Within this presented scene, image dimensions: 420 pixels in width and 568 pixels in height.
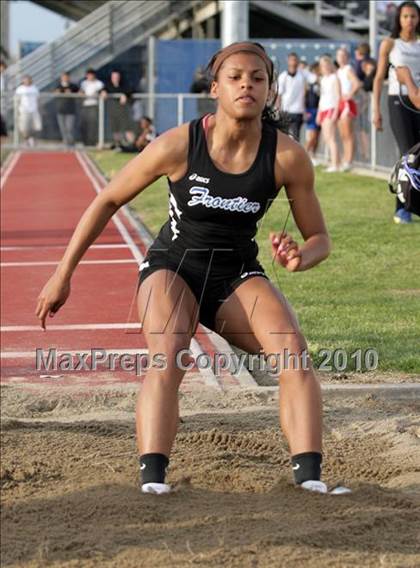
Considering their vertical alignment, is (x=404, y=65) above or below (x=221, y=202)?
below

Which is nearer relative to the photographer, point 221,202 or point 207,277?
point 221,202

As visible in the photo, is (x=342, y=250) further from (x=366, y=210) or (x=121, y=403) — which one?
(x=121, y=403)

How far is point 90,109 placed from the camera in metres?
37.3

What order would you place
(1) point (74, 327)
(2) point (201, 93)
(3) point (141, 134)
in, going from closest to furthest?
1. (1) point (74, 327)
2. (3) point (141, 134)
3. (2) point (201, 93)

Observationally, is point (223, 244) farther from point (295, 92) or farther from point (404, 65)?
point (295, 92)

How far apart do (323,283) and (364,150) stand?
533 inches

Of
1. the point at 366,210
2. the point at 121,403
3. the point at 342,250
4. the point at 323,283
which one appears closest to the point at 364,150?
the point at 366,210

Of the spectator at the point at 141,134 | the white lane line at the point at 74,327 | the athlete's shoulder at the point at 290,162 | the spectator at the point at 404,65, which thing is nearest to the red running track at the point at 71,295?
the white lane line at the point at 74,327

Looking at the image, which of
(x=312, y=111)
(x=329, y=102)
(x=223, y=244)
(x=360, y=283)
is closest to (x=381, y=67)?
(x=360, y=283)

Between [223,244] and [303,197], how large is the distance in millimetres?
408

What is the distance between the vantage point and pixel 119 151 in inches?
1394

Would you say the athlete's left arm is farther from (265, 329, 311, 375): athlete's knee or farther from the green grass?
the green grass

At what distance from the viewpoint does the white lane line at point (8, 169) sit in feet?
86.3

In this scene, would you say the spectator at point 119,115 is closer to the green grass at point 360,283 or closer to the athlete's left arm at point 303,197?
the green grass at point 360,283
